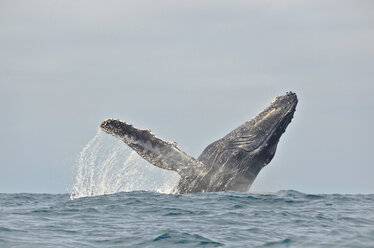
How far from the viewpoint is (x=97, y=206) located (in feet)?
47.1

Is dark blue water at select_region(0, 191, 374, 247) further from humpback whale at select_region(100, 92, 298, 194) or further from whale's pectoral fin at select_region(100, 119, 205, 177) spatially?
whale's pectoral fin at select_region(100, 119, 205, 177)

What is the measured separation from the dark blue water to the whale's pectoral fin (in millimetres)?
933

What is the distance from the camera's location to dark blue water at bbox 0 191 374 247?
10.0m

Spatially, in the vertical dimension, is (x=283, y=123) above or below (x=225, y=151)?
above

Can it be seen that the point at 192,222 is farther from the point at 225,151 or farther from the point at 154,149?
the point at 225,151

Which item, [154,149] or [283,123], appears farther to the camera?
[283,123]

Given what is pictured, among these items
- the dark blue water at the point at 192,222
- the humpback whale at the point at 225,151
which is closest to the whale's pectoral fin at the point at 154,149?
the humpback whale at the point at 225,151

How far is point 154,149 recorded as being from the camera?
15.4 meters

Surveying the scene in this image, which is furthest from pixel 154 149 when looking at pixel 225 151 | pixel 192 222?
pixel 192 222

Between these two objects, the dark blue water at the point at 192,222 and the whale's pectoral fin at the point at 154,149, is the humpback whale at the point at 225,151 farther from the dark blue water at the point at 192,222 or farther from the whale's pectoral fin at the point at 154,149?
the dark blue water at the point at 192,222

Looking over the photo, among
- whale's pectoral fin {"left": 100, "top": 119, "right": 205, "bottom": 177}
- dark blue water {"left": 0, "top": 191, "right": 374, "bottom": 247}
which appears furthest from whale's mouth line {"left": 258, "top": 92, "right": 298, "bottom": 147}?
whale's pectoral fin {"left": 100, "top": 119, "right": 205, "bottom": 177}

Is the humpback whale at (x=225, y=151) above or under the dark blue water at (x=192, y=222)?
above

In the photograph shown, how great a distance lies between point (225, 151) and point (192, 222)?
16.1 feet

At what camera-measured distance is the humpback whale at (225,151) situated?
15.2 meters
